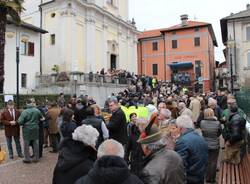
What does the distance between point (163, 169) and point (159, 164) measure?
2.6 inches

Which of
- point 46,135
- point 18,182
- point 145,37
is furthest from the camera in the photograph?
point 145,37

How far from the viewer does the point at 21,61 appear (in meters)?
34.8

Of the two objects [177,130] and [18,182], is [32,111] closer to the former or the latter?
[18,182]

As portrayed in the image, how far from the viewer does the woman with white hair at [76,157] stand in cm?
420

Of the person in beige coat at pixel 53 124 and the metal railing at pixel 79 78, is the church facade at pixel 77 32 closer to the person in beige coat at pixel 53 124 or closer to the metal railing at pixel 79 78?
the metal railing at pixel 79 78

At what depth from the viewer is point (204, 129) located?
26.3 ft

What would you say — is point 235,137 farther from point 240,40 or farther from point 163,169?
point 240,40

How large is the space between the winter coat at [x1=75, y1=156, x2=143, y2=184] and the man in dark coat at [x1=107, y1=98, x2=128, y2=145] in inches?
190

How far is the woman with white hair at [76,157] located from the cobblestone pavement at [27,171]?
454cm

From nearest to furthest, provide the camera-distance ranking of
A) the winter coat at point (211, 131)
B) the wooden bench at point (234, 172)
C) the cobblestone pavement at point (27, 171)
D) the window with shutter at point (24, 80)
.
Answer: the wooden bench at point (234, 172)
the winter coat at point (211, 131)
the cobblestone pavement at point (27, 171)
the window with shutter at point (24, 80)

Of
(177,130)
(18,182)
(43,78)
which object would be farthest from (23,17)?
(177,130)

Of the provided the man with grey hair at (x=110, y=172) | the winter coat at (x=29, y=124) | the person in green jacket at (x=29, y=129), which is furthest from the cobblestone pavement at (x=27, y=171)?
the man with grey hair at (x=110, y=172)

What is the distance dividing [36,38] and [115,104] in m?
30.8

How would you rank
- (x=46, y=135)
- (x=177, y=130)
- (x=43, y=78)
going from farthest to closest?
1. (x=43, y=78)
2. (x=46, y=135)
3. (x=177, y=130)
